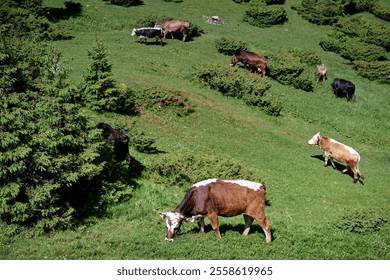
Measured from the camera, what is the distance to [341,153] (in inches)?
1075

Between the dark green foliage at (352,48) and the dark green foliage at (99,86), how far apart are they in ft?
112

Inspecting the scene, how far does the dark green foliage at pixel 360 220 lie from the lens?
18.7 meters

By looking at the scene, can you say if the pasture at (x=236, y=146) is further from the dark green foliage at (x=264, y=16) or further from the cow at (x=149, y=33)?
the dark green foliage at (x=264, y=16)

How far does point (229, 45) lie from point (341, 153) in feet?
67.1

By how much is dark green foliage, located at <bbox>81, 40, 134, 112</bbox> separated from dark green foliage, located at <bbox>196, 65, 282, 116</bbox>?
11234mm

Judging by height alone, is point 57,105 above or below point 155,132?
above

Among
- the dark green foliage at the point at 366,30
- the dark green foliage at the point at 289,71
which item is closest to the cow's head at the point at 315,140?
the dark green foliage at the point at 289,71

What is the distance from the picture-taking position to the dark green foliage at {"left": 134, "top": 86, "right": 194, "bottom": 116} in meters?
29.5

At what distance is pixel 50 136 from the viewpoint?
15305 mm

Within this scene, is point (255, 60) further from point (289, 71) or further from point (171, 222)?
point (171, 222)

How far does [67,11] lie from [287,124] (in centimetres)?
2812

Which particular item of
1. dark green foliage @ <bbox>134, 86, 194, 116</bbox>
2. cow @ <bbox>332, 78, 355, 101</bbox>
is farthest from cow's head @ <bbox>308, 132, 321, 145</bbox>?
cow @ <bbox>332, 78, 355, 101</bbox>
